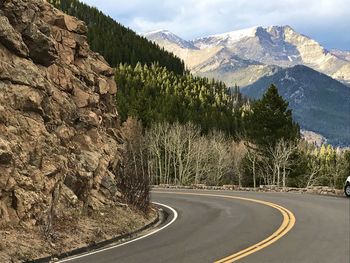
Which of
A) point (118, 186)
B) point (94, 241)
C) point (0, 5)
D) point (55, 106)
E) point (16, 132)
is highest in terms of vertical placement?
point (0, 5)

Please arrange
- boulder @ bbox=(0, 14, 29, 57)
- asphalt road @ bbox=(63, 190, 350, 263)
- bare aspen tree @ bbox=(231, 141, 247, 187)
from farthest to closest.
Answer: bare aspen tree @ bbox=(231, 141, 247, 187), boulder @ bbox=(0, 14, 29, 57), asphalt road @ bbox=(63, 190, 350, 263)

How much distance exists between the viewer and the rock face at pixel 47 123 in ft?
48.1

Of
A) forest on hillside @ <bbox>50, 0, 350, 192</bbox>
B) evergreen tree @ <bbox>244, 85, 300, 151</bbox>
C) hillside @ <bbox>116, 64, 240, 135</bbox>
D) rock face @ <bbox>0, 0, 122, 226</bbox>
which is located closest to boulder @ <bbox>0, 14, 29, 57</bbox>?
rock face @ <bbox>0, 0, 122, 226</bbox>

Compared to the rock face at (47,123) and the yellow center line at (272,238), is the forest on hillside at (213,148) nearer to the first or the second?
the rock face at (47,123)

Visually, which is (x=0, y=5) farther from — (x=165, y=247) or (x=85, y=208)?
(x=165, y=247)

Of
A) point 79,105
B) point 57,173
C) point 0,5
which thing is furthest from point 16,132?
point 79,105

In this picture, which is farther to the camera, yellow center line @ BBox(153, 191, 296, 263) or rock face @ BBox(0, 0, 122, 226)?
rock face @ BBox(0, 0, 122, 226)

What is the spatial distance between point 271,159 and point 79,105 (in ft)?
A: 136

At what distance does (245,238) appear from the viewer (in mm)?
14461

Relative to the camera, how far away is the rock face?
48.1ft

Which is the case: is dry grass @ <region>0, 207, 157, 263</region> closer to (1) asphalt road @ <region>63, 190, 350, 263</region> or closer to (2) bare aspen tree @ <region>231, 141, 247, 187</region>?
(1) asphalt road @ <region>63, 190, 350, 263</region>

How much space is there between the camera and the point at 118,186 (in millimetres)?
21422

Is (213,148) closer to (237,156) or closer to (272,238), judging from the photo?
(237,156)

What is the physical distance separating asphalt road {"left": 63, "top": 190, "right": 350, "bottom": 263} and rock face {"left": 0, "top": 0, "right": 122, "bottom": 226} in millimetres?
3335
